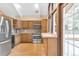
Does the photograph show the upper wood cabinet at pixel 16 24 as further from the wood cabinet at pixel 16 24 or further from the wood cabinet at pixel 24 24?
A: the wood cabinet at pixel 24 24

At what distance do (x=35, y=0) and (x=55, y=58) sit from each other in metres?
0.52

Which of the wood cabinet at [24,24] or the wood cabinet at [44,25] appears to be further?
the wood cabinet at [24,24]

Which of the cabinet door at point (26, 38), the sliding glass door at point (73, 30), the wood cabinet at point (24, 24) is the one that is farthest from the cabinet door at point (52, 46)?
the wood cabinet at point (24, 24)

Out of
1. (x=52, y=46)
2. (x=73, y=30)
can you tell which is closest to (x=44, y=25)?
(x=52, y=46)

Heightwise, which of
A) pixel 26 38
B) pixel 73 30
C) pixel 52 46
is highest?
pixel 73 30

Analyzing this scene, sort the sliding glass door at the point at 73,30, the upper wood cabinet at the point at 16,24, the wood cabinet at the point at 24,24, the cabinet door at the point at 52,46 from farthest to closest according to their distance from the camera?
1. the wood cabinet at the point at 24,24
2. the upper wood cabinet at the point at 16,24
3. the cabinet door at the point at 52,46
4. the sliding glass door at the point at 73,30

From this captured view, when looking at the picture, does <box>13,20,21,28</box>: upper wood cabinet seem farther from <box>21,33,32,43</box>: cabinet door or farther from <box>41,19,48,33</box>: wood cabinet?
<box>41,19,48,33</box>: wood cabinet

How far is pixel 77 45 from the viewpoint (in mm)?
2088

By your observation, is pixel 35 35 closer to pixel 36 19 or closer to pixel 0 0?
pixel 36 19

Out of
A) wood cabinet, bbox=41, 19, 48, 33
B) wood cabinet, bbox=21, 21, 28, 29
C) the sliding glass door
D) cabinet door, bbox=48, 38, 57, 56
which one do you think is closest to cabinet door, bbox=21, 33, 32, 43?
wood cabinet, bbox=21, 21, 28, 29

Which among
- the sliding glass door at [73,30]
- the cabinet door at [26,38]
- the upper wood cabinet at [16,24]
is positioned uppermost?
the upper wood cabinet at [16,24]

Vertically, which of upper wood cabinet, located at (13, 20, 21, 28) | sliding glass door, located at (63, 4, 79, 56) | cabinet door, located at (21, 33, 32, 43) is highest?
upper wood cabinet, located at (13, 20, 21, 28)

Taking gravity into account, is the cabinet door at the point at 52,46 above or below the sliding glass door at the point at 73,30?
below

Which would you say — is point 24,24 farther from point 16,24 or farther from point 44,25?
point 44,25
